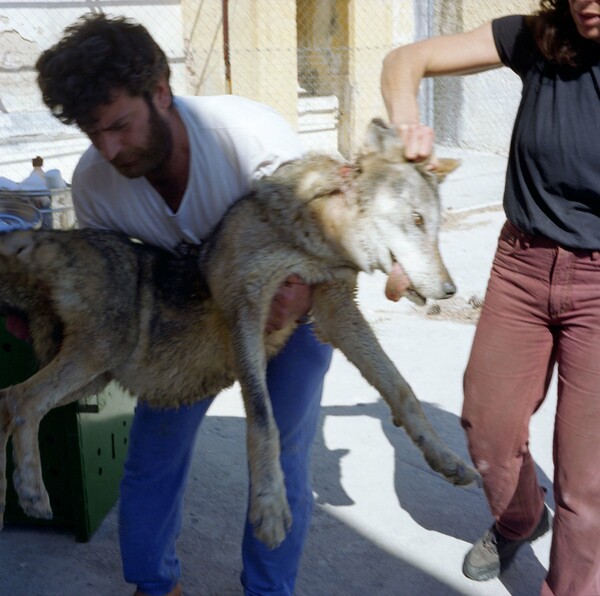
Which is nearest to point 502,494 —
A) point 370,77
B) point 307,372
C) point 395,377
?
point 395,377

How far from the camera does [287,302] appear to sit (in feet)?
9.32

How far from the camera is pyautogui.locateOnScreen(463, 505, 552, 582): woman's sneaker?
360 centimetres

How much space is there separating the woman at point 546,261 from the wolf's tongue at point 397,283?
0.38 meters

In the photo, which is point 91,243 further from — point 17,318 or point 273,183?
point 273,183

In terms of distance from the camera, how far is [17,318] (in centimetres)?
302

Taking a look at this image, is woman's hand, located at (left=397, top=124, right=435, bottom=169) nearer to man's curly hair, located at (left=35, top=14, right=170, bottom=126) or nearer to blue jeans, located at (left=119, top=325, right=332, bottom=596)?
blue jeans, located at (left=119, top=325, right=332, bottom=596)

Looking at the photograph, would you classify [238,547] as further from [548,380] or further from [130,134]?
[130,134]

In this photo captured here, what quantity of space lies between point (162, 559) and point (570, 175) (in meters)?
2.03

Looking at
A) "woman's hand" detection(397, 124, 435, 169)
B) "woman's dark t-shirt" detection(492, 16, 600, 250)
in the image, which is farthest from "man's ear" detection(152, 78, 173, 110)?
"woman's dark t-shirt" detection(492, 16, 600, 250)

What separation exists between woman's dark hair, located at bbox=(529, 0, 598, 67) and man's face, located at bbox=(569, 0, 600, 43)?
73mm

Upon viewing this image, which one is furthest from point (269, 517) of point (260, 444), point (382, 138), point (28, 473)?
point (382, 138)

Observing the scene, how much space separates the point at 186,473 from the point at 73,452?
706 mm

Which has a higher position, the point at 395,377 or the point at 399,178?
the point at 399,178

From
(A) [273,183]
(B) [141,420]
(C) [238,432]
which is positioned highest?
(A) [273,183]
